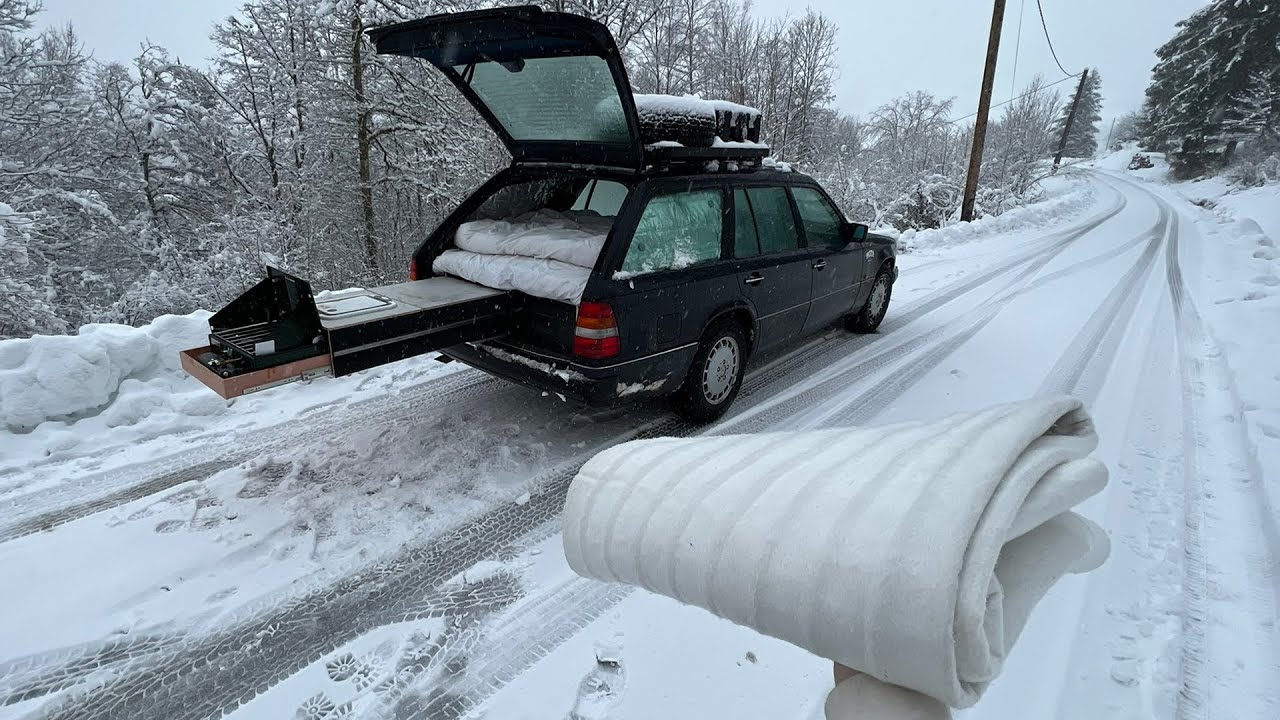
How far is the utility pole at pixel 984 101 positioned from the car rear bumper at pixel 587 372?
13.8 m

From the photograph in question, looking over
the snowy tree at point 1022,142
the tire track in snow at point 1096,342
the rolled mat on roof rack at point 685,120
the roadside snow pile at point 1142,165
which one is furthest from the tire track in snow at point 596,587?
the roadside snow pile at point 1142,165

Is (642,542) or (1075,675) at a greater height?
(642,542)

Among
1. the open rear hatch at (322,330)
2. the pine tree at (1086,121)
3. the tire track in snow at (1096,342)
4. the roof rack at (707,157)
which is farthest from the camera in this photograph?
the pine tree at (1086,121)

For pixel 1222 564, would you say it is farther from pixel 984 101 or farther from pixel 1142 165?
pixel 1142 165

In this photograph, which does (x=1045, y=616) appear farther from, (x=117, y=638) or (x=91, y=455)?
(x=91, y=455)

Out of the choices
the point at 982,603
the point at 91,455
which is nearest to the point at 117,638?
the point at 91,455

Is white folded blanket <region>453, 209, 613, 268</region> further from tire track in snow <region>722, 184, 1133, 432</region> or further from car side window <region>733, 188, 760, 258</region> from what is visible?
tire track in snow <region>722, 184, 1133, 432</region>

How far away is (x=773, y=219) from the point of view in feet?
15.7

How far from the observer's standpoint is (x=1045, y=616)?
243 centimetres

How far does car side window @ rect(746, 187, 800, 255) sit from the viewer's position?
4.61 metres

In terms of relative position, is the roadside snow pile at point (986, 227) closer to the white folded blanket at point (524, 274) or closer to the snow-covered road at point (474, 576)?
the snow-covered road at point (474, 576)

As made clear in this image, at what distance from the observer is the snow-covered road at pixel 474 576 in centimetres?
218

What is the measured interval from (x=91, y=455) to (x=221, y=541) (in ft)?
5.01

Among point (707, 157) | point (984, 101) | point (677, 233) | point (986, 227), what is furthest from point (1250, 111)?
point (677, 233)
